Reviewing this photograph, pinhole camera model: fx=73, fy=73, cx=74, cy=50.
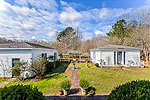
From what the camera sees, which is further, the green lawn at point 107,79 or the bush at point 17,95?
the green lawn at point 107,79

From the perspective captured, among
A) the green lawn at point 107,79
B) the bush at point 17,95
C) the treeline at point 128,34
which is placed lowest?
the green lawn at point 107,79

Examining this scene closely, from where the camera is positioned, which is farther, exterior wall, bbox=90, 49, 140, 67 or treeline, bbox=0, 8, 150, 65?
treeline, bbox=0, 8, 150, 65

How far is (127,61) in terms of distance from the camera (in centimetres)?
1365

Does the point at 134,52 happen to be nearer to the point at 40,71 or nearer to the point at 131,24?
the point at 131,24

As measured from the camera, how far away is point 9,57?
8.48 m

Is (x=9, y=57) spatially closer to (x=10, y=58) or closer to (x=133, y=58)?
(x=10, y=58)

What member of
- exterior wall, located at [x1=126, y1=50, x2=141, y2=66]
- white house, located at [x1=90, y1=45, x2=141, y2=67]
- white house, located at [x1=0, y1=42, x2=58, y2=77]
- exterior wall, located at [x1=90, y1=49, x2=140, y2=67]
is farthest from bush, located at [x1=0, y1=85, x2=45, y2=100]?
exterior wall, located at [x1=126, y1=50, x2=141, y2=66]

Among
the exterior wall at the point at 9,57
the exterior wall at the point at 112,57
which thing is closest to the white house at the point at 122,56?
the exterior wall at the point at 112,57

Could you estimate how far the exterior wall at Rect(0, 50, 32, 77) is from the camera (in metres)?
8.38

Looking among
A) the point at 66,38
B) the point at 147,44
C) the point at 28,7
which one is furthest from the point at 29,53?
the point at 66,38

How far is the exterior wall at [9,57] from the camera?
8.38 meters

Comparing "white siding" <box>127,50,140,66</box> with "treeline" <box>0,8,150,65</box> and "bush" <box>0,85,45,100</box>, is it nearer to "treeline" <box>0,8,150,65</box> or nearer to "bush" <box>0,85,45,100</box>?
"treeline" <box>0,8,150,65</box>

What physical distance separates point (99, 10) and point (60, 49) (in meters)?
18.3

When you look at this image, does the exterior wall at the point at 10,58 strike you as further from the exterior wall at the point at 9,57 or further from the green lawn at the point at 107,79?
the green lawn at the point at 107,79
